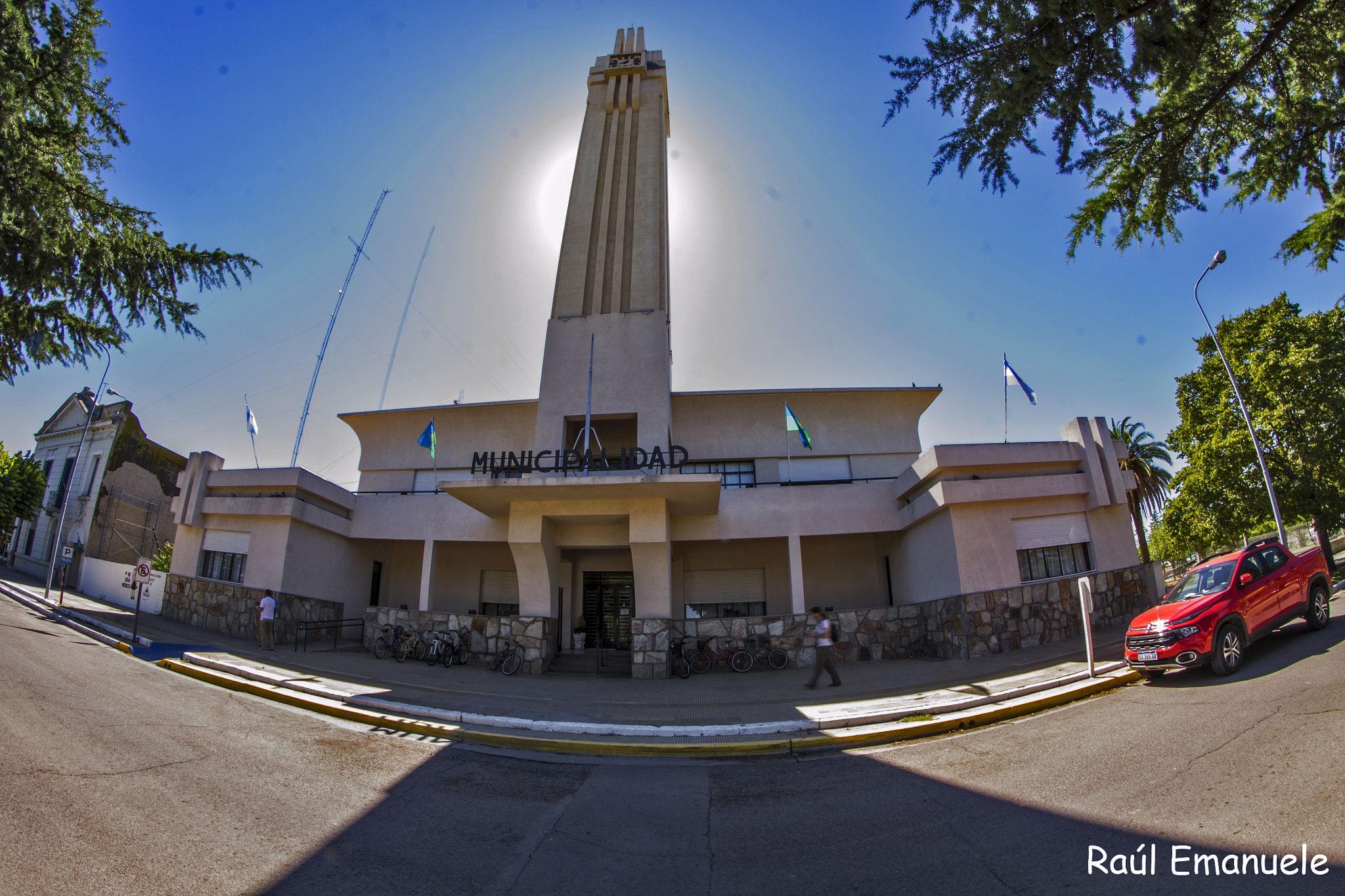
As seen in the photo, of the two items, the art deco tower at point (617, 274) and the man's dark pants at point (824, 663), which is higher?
the art deco tower at point (617, 274)

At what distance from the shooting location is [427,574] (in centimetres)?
1828

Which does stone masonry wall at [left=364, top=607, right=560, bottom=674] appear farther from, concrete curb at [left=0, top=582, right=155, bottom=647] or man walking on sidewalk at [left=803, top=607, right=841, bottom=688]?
man walking on sidewalk at [left=803, top=607, right=841, bottom=688]

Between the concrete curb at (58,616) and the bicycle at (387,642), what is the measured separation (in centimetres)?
535

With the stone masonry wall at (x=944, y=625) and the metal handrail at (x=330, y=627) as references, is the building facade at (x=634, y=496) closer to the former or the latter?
the stone masonry wall at (x=944, y=625)

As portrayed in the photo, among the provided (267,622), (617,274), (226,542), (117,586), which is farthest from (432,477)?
(117,586)

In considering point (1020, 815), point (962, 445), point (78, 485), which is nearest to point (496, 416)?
point (962, 445)

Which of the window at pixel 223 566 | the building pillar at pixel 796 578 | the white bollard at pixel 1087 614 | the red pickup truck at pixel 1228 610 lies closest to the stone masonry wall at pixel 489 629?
the window at pixel 223 566

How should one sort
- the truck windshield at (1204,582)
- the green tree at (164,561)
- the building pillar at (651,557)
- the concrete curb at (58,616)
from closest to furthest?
the truck windshield at (1204,582) < the concrete curb at (58,616) < the building pillar at (651,557) < the green tree at (164,561)

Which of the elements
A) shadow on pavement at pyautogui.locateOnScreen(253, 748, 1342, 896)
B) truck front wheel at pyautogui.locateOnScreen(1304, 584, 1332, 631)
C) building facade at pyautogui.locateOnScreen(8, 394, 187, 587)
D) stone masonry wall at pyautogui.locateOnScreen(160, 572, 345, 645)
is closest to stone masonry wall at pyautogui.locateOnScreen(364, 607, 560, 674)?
stone masonry wall at pyautogui.locateOnScreen(160, 572, 345, 645)

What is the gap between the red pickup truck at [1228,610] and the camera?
8.56 metres

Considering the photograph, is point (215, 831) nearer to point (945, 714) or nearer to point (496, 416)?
point (945, 714)

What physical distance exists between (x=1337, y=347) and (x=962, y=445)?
19299mm

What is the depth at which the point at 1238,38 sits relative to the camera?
22.1 ft

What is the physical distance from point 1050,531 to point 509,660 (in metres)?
15.4
